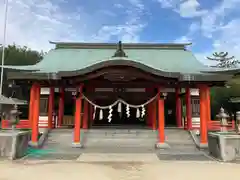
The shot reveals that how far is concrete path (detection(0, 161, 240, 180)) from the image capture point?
6.43m

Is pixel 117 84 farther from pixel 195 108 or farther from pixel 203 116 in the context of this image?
pixel 195 108

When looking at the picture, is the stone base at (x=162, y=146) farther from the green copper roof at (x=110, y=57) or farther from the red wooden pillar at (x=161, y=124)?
the green copper roof at (x=110, y=57)

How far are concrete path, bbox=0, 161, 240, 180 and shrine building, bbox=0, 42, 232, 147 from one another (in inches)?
145

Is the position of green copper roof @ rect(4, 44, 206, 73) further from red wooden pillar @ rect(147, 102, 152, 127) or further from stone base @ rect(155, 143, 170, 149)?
stone base @ rect(155, 143, 170, 149)

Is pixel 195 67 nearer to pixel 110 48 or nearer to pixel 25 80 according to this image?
pixel 110 48

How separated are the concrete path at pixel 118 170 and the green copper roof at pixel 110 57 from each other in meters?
7.56

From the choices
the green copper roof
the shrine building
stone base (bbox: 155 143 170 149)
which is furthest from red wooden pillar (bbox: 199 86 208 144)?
the green copper roof

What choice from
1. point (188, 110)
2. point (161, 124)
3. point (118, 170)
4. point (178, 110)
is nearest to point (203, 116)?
point (161, 124)

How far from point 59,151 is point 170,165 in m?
5.83

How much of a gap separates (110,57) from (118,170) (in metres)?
9.82

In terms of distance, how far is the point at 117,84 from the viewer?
46.7 feet

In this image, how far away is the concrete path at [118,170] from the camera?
253 inches

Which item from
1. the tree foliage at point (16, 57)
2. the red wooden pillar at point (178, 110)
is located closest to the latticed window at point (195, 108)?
the red wooden pillar at point (178, 110)

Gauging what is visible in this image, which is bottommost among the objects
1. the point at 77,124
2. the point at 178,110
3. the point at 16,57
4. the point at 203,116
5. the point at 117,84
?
the point at 77,124
